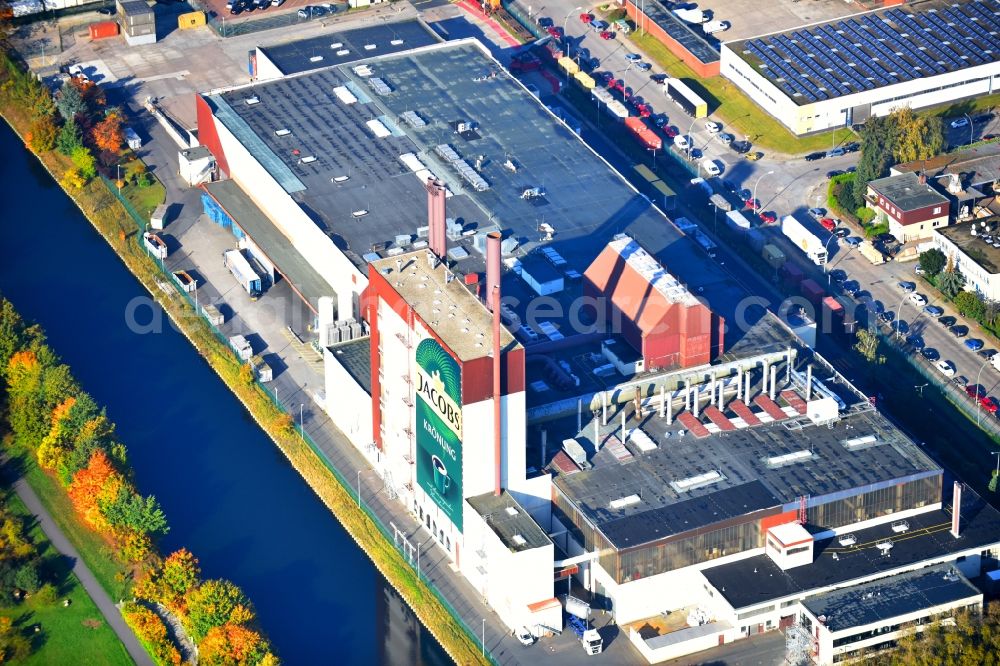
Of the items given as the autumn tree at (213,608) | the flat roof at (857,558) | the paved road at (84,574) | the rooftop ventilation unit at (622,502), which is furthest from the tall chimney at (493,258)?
the paved road at (84,574)

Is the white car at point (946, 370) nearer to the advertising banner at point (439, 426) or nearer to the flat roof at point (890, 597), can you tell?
the flat roof at point (890, 597)

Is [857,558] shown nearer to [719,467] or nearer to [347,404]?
[719,467]

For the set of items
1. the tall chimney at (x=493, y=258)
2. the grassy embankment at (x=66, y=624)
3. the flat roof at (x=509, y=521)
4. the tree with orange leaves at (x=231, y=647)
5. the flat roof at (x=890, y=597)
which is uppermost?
the tall chimney at (x=493, y=258)

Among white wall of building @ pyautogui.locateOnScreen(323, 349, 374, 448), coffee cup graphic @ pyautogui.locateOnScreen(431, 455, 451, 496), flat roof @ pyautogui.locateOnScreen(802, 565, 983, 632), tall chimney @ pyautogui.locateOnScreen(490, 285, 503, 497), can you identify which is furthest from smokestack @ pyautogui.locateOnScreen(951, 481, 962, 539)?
white wall of building @ pyautogui.locateOnScreen(323, 349, 374, 448)

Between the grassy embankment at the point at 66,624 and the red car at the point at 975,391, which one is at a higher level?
the grassy embankment at the point at 66,624

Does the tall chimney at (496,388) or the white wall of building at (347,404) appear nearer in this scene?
the tall chimney at (496,388)

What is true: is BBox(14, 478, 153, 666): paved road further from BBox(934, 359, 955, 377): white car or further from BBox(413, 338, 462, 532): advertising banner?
BBox(934, 359, 955, 377): white car
